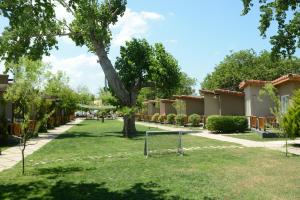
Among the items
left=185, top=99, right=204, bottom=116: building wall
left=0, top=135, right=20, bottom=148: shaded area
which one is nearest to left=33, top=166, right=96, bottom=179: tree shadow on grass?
left=0, top=135, right=20, bottom=148: shaded area

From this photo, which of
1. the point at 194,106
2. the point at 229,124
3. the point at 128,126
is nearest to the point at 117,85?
the point at 128,126

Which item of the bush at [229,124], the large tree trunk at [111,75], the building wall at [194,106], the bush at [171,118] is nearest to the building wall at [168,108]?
the bush at [171,118]

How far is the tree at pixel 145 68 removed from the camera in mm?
31141

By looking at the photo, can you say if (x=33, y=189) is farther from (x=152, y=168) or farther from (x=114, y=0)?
(x=114, y=0)

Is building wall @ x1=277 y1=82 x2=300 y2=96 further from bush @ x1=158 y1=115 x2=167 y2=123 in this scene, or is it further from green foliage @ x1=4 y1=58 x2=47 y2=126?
bush @ x1=158 y1=115 x2=167 y2=123

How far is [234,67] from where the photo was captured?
2552 inches

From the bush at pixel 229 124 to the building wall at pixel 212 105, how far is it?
6772 millimetres

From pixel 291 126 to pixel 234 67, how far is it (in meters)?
48.3

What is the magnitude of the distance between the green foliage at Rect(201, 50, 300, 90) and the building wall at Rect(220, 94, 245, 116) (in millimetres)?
28810

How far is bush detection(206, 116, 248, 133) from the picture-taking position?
28438 mm

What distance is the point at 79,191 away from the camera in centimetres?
920

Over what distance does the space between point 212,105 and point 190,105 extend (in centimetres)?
715

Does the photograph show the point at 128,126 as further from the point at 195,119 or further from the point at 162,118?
the point at 162,118

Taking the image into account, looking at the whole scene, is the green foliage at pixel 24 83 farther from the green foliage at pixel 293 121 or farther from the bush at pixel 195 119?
the bush at pixel 195 119
